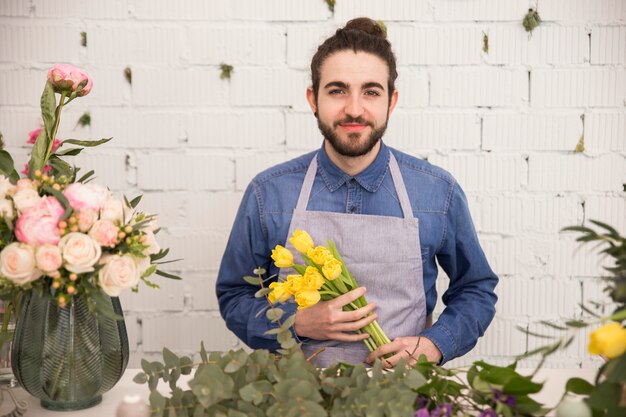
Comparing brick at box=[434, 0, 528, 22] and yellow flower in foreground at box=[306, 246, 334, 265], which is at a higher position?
brick at box=[434, 0, 528, 22]

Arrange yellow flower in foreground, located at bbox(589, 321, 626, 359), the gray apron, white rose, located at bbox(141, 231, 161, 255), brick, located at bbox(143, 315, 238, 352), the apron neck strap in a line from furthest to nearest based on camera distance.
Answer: brick, located at bbox(143, 315, 238, 352)
the apron neck strap
the gray apron
white rose, located at bbox(141, 231, 161, 255)
yellow flower in foreground, located at bbox(589, 321, 626, 359)

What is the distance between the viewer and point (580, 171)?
79.2 inches

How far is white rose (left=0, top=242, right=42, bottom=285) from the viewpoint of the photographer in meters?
0.92

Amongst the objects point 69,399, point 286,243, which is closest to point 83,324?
point 69,399

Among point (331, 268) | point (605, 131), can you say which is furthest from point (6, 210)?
point (605, 131)

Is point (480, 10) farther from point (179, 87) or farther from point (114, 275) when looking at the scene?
point (114, 275)

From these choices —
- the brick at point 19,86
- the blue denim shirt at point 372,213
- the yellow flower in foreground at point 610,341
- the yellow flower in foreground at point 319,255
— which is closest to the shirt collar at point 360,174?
the blue denim shirt at point 372,213

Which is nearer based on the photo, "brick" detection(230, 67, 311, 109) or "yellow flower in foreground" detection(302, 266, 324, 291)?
"yellow flower in foreground" detection(302, 266, 324, 291)

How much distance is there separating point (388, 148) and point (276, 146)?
0.34m

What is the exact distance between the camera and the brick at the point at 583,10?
197 centimetres

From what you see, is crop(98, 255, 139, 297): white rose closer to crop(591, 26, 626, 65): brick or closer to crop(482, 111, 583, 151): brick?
crop(482, 111, 583, 151): brick

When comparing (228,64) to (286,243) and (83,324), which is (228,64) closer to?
(286,243)

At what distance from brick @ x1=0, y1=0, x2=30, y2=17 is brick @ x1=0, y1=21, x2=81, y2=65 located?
0.09 ft

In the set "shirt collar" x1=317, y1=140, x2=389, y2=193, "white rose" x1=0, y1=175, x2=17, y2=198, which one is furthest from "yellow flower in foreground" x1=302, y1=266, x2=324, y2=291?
"shirt collar" x1=317, y1=140, x2=389, y2=193
